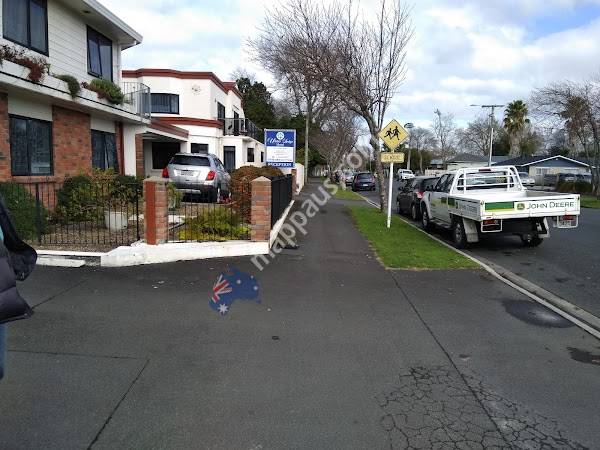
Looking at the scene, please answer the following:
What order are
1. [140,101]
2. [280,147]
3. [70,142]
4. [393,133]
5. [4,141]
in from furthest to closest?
[280,147], [140,101], [393,133], [70,142], [4,141]

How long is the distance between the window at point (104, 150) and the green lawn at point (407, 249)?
330 inches

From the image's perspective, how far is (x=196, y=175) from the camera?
15391 millimetres

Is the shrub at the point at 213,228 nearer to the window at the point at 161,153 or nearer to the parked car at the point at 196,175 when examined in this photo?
the parked car at the point at 196,175

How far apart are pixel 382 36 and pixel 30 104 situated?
10864 mm

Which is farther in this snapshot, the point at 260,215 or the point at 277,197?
the point at 277,197

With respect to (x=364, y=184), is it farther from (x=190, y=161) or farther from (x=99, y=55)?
(x=99, y=55)

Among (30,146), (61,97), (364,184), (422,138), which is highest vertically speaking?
(422,138)

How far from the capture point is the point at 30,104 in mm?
11250

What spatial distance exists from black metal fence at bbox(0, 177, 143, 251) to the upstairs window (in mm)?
3401

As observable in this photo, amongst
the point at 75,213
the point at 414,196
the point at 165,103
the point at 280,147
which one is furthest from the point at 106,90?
the point at 165,103

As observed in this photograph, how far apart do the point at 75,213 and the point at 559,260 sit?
10.5 meters

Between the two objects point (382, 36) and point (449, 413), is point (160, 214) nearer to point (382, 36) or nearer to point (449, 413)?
point (449, 413)

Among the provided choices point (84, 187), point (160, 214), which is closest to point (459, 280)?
point (160, 214)

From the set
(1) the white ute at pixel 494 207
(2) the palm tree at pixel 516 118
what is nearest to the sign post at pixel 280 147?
(1) the white ute at pixel 494 207
